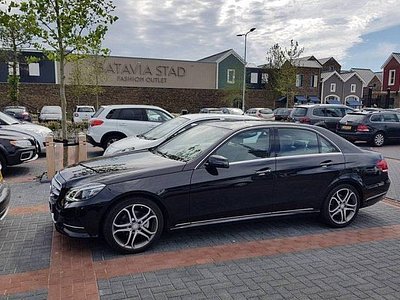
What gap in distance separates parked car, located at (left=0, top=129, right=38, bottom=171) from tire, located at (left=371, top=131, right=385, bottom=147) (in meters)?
13.2

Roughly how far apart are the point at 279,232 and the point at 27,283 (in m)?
3.11

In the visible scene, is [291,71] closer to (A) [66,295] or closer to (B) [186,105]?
(B) [186,105]

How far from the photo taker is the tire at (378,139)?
49.5 feet

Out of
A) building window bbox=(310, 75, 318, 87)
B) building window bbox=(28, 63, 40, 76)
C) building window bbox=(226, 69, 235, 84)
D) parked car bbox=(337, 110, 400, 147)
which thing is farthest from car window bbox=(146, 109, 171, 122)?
building window bbox=(310, 75, 318, 87)

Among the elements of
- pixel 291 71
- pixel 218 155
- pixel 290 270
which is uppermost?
pixel 291 71

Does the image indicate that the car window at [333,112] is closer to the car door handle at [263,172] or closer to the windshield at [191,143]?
the windshield at [191,143]

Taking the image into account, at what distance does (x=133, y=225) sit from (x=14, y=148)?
5405 mm

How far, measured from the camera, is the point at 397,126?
1559 cm

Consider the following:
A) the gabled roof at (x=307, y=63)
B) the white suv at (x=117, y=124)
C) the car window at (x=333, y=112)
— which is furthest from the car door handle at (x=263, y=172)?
the gabled roof at (x=307, y=63)

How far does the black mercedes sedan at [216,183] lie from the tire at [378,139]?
1074 cm

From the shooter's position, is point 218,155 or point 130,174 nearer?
point 130,174

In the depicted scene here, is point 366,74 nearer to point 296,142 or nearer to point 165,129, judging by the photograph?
point 165,129

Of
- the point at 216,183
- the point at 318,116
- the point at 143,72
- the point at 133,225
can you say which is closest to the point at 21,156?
the point at 133,225

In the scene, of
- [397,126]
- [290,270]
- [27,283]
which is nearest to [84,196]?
[27,283]
